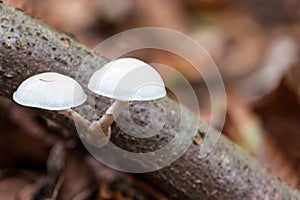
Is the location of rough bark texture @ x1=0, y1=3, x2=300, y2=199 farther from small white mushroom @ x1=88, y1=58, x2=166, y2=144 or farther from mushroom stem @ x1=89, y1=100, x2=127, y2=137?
small white mushroom @ x1=88, y1=58, x2=166, y2=144

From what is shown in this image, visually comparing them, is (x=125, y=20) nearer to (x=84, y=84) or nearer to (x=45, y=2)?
(x=45, y=2)

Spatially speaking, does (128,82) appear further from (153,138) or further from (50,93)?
(153,138)

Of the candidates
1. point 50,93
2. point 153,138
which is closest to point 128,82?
point 50,93

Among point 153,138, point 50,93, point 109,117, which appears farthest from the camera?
point 153,138

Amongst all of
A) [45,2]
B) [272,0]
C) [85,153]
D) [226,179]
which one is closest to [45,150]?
[85,153]

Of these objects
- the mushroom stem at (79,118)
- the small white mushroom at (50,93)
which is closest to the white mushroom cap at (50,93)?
the small white mushroom at (50,93)

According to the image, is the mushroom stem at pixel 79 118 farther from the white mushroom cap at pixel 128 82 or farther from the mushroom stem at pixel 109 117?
the white mushroom cap at pixel 128 82
